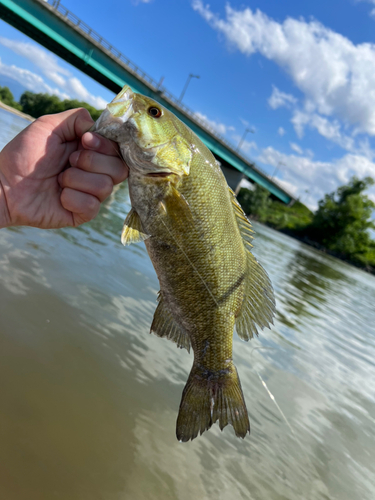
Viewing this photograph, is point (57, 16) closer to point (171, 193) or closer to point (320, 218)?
point (171, 193)

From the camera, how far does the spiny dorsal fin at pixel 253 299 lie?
2580 millimetres

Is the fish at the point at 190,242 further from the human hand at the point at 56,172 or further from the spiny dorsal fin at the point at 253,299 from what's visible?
the human hand at the point at 56,172

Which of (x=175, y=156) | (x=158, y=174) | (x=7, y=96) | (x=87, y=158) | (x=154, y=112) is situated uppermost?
(x=7, y=96)

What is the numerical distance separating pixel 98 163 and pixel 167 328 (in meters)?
1.32

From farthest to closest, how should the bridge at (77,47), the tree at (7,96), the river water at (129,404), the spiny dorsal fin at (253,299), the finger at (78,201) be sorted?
the tree at (7,96)
the bridge at (77,47)
the river water at (129,404)
the spiny dorsal fin at (253,299)
the finger at (78,201)

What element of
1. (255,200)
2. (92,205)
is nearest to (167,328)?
(92,205)

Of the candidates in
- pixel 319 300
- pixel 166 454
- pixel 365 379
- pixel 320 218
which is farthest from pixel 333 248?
pixel 166 454

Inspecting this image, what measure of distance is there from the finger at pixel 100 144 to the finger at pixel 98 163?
0.03 meters

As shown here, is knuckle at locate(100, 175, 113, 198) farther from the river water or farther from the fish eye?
the river water

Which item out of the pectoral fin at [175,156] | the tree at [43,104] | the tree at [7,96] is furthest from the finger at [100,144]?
the tree at [7,96]

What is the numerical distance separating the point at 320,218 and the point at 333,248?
9.39 meters

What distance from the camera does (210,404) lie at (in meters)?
2.40

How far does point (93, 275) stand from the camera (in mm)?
6594

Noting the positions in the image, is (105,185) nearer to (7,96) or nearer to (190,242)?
(190,242)
